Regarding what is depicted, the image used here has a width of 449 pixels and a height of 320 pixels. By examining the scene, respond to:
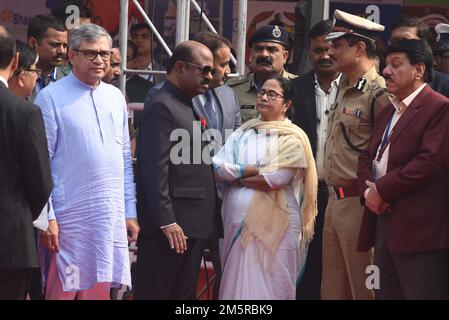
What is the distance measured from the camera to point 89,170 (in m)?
6.68

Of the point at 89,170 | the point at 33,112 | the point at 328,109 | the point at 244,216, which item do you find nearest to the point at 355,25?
the point at 328,109

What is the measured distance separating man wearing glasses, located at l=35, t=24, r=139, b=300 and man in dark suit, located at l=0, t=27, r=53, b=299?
705mm

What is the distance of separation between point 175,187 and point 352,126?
3.98ft

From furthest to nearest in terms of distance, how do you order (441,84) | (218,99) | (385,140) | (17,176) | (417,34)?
(417,34), (218,99), (441,84), (385,140), (17,176)

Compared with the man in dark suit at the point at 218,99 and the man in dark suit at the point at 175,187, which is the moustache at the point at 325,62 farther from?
the man in dark suit at the point at 175,187

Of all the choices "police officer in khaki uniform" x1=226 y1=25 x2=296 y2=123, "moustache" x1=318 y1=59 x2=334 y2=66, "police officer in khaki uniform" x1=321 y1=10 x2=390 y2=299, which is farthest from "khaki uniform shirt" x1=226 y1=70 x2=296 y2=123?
"police officer in khaki uniform" x1=321 y1=10 x2=390 y2=299

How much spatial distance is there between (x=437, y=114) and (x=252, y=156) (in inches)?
49.5

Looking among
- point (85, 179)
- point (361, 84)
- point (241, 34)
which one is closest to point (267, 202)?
point (361, 84)

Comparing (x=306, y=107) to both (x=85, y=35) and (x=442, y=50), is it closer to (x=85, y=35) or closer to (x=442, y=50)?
(x=442, y=50)

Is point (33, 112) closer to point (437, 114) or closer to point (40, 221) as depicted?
point (40, 221)

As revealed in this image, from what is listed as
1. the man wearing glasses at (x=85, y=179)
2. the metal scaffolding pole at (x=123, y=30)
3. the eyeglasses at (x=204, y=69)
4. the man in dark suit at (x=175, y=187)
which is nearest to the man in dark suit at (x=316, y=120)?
the eyeglasses at (x=204, y=69)

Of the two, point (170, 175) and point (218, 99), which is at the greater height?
point (218, 99)

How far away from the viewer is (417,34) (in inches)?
305

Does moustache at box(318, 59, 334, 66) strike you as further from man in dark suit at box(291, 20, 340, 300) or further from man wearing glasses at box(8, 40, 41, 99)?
man wearing glasses at box(8, 40, 41, 99)
